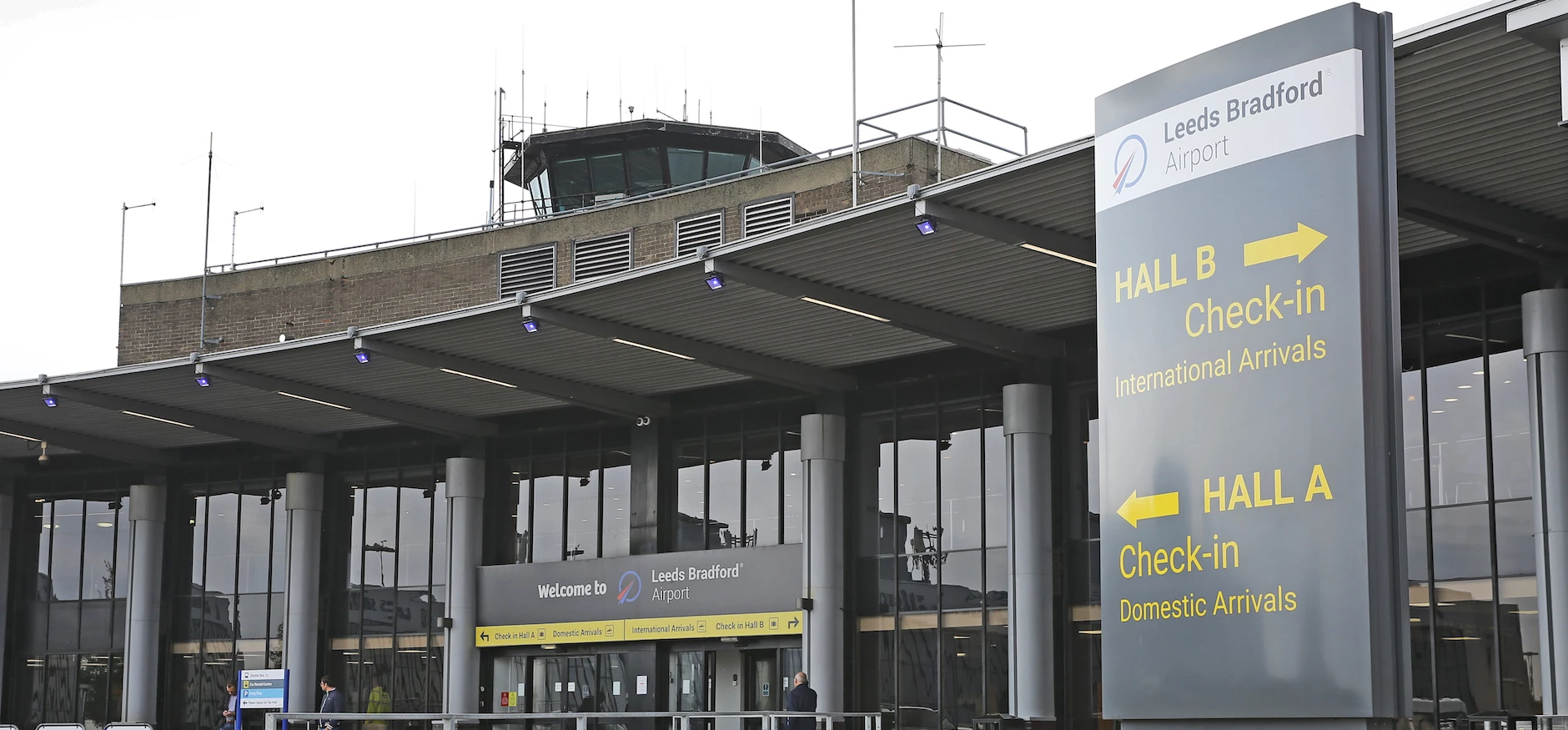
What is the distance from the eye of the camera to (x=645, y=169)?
34594 mm

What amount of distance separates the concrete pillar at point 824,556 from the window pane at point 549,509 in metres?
5.84

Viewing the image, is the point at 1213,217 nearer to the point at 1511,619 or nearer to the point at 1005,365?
the point at 1511,619

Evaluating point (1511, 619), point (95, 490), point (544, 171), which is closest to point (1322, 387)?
point (1511, 619)

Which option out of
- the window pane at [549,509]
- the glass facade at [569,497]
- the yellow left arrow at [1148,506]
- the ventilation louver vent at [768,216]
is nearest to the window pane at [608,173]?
the ventilation louver vent at [768,216]

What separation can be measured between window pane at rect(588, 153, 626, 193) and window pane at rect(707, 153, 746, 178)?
1916 mm

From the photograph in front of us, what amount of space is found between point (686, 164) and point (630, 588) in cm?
1043

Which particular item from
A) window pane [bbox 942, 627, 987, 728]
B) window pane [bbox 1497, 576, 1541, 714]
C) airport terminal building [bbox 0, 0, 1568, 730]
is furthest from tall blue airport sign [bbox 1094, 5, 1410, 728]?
window pane [bbox 942, 627, 987, 728]

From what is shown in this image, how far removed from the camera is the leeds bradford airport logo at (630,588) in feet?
90.7

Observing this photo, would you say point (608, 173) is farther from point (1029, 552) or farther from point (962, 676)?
point (1029, 552)

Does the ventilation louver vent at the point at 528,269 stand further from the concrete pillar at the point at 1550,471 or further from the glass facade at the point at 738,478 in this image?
the concrete pillar at the point at 1550,471

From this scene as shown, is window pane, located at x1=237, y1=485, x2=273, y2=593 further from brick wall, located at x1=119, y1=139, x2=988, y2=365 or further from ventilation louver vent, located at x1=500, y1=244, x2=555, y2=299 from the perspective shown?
ventilation louver vent, located at x1=500, y1=244, x2=555, y2=299

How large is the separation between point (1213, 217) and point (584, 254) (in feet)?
86.9

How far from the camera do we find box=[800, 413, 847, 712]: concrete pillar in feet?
81.9

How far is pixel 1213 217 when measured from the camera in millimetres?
8234
